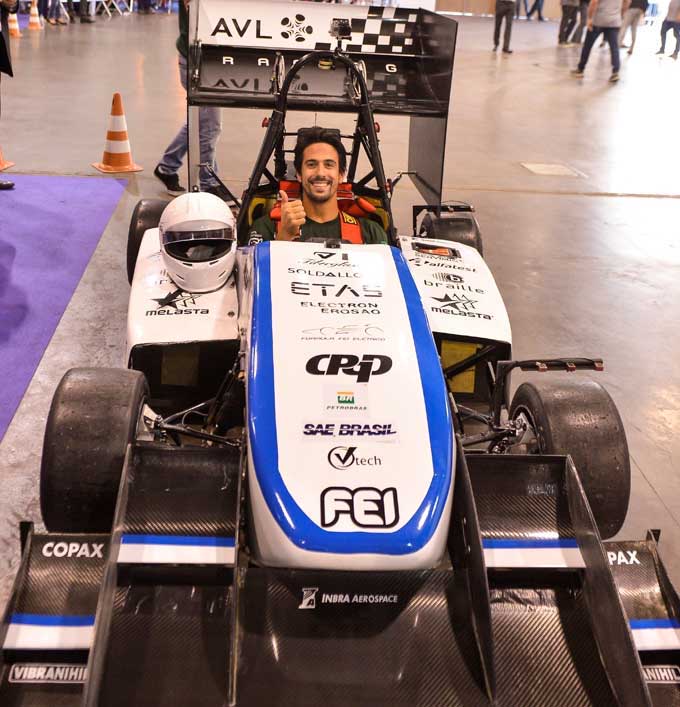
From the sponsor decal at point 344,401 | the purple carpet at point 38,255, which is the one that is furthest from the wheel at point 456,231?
the sponsor decal at point 344,401

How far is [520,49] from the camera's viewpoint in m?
16.3

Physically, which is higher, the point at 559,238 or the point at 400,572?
the point at 400,572

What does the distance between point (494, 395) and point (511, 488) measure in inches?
26.0

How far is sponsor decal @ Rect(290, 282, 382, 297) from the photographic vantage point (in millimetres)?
2555

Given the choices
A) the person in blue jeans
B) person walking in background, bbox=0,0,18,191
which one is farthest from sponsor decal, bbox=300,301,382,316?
person walking in background, bbox=0,0,18,191

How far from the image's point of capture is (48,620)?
2.01 metres

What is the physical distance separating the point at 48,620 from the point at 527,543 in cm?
119

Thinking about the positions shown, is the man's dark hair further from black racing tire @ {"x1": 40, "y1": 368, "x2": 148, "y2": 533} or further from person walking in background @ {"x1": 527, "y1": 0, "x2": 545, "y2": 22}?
A: person walking in background @ {"x1": 527, "y1": 0, "x2": 545, "y2": 22}

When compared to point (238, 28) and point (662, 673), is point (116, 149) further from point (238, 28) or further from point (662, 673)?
point (662, 673)

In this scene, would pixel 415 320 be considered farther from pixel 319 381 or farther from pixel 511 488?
pixel 511 488

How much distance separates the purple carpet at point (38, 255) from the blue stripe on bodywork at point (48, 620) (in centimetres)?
131

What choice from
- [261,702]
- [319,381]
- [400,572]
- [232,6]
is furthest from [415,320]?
[232,6]

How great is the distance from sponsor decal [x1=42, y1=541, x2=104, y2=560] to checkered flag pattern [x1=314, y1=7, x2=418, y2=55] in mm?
3066

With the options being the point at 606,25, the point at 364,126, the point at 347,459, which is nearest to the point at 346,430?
the point at 347,459
